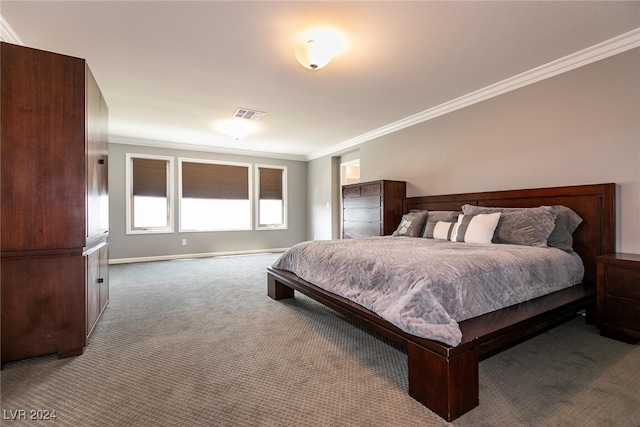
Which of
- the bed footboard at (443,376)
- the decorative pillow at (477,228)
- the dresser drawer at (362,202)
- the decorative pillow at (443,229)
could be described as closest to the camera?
the bed footboard at (443,376)

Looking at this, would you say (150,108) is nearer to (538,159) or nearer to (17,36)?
(17,36)

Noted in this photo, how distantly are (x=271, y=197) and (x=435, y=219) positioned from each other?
15.0 feet

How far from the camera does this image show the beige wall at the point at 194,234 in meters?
5.62

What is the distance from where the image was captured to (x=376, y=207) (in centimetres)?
461

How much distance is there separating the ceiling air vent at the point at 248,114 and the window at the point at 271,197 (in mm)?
2604

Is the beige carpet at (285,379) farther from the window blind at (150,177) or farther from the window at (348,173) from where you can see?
the window at (348,173)

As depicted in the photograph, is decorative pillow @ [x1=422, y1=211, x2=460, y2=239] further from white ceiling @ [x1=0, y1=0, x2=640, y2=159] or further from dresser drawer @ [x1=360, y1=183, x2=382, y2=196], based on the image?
white ceiling @ [x1=0, y1=0, x2=640, y2=159]

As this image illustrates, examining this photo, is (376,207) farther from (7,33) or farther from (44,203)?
(7,33)

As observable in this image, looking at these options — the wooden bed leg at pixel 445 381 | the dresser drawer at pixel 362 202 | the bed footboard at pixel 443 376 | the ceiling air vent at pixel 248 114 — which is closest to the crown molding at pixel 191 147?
the ceiling air vent at pixel 248 114

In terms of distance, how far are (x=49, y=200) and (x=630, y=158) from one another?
180 inches

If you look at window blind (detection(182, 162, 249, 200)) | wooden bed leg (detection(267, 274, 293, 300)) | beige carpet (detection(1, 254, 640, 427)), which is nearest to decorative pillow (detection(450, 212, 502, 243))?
beige carpet (detection(1, 254, 640, 427))

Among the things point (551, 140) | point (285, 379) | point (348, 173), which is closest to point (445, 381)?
point (285, 379)

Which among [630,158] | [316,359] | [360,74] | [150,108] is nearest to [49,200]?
[316,359]

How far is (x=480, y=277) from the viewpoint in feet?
5.87
